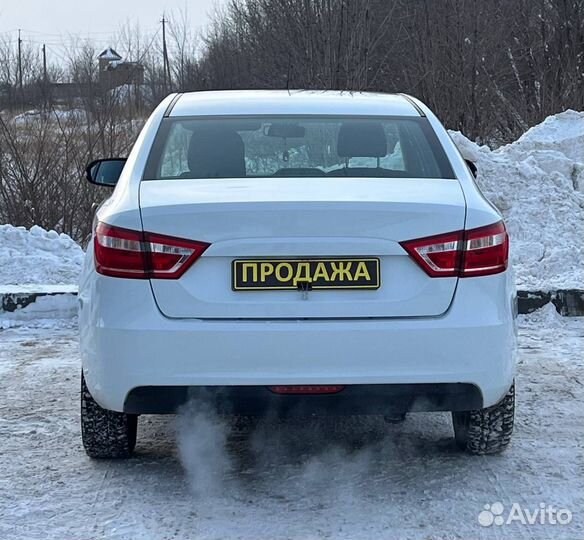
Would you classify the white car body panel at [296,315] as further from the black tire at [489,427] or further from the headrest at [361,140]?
the headrest at [361,140]

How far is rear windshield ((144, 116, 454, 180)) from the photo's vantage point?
3939mm

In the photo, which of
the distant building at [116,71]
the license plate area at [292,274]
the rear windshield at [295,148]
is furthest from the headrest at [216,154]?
the distant building at [116,71]

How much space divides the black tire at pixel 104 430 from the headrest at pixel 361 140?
149 centimetres

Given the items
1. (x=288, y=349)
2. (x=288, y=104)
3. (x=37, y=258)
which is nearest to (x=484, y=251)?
(x=288, y=349)

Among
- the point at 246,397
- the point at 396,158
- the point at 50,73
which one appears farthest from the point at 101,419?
the point at 50,73

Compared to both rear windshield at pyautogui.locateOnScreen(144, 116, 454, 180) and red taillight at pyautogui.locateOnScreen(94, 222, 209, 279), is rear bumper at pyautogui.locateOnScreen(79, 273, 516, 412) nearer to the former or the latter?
red taillight at pyautogui.locateOnScreen(94, 222, 209, 279)

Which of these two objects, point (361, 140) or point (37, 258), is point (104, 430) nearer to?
point (361, 140)

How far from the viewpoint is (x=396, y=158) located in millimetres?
4230

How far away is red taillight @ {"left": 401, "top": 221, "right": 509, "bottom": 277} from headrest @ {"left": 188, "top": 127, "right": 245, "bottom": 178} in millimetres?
930

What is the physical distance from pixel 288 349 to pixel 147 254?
60 centimetres

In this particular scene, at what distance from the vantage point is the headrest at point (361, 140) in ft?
13.8

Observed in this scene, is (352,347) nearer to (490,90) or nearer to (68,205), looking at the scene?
(68,205)

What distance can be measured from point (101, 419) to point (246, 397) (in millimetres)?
798

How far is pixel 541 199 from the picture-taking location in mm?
9078
